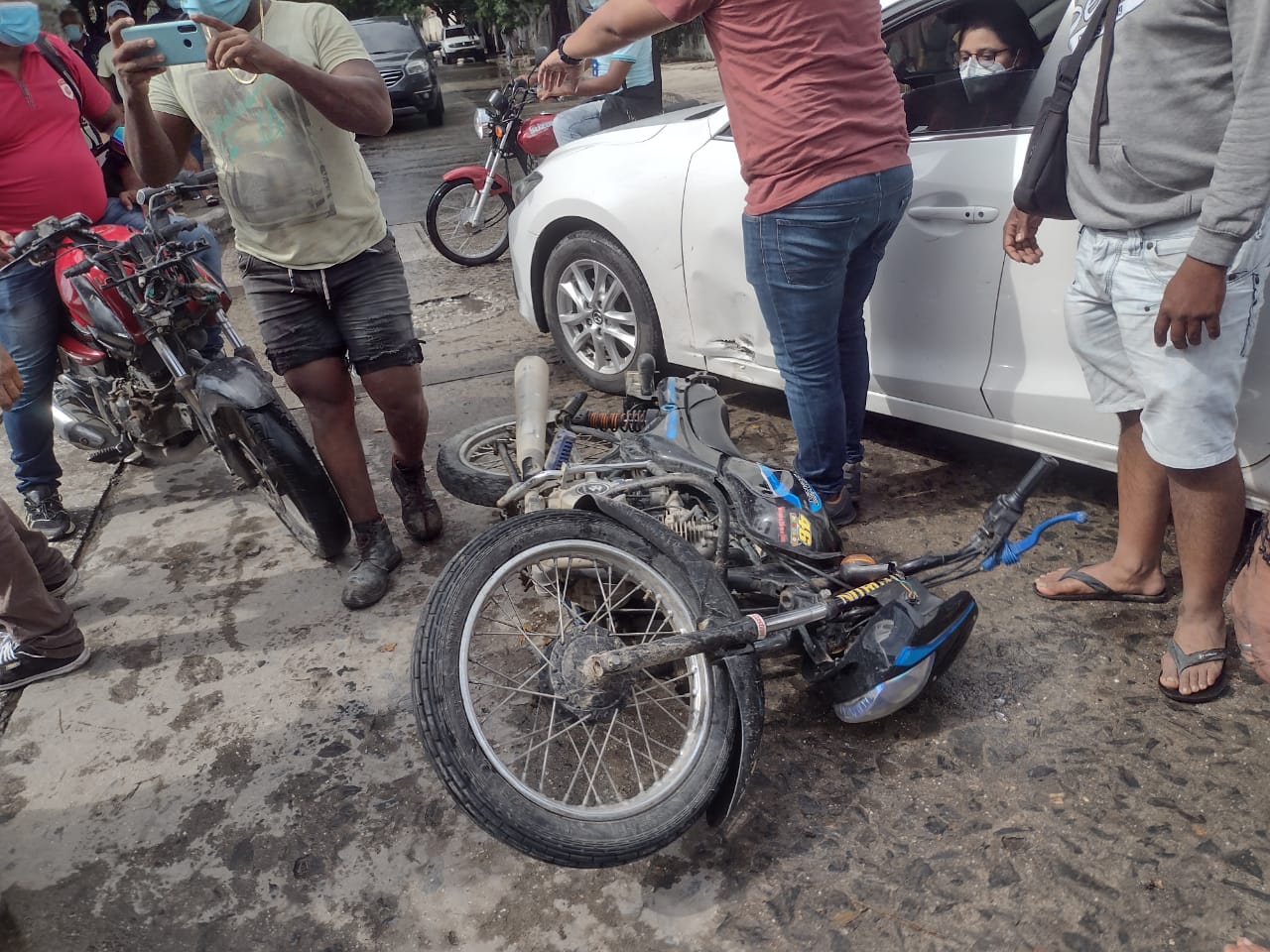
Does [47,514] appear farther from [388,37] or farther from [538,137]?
[388,37]

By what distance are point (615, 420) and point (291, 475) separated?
1.05 m

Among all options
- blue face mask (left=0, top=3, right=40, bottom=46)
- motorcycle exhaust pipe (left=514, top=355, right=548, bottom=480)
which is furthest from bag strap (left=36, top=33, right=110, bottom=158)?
motorcycle exhaust pipe (left=514, top=355, right=548, bottom=480)

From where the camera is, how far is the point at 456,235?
700cm

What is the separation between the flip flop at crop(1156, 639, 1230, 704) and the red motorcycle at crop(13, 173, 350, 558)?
253 centimetres

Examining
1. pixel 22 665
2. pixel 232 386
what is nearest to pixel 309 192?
pixel 232 386

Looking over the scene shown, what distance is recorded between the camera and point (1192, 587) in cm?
241

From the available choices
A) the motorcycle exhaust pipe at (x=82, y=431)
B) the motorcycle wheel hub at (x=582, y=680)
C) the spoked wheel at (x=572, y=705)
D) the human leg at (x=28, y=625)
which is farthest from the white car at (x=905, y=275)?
the human leg at (x=28, y=625)

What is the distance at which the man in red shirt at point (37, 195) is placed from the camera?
3.35 meters

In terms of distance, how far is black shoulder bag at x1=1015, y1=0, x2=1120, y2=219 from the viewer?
2.08 metres

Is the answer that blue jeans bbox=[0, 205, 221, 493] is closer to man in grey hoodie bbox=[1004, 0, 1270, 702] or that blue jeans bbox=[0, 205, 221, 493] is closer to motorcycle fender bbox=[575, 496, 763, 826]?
motorcycle fender bbox=[575, 496, 763, 826]

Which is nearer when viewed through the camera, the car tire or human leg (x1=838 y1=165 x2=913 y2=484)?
human leg (x1=838 y1=165 x2=913 y2=484)

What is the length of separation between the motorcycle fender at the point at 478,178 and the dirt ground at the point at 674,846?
454 centimetres

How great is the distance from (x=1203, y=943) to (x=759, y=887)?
2.71ft

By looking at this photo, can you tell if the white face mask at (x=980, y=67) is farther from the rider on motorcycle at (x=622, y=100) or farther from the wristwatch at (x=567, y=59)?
the rider on motorcycle at (x=622, y=100)
